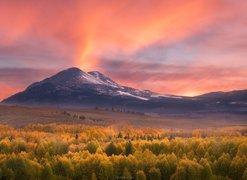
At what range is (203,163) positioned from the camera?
576 ft

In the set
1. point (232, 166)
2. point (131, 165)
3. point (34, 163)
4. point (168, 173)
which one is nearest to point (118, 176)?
point (131, 165)

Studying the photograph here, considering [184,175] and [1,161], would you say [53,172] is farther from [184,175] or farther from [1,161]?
[184,175]

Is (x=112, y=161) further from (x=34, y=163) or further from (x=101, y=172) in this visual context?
(x=34, y=163)

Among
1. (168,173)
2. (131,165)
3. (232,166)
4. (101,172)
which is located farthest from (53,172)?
(232,166)

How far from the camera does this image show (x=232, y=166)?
17675 cm

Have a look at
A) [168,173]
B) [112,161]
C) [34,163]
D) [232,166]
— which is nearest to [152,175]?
[168,173]

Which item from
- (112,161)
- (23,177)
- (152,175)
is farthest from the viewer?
(112,161)

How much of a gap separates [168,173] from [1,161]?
70.2 meters

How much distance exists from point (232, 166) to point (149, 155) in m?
40.2

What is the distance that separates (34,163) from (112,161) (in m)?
36.7

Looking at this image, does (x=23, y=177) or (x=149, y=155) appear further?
(x=149, y=155)

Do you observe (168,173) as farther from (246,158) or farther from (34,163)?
(34,163)

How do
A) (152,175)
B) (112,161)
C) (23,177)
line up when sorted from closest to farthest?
(23,177) → (152,175) → (112,161)

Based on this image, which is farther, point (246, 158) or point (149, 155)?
point (149, 155)
